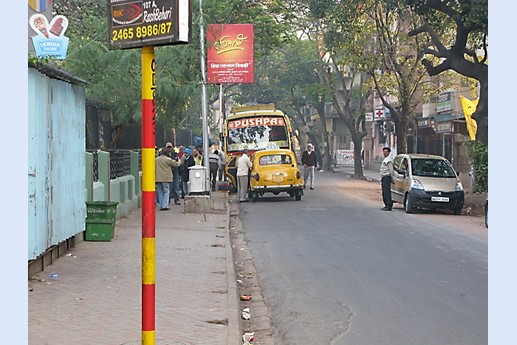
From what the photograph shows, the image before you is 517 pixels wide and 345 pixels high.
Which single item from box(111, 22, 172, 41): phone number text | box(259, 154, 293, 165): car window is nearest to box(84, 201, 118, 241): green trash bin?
box(111, 22, 172, 41): phone number text

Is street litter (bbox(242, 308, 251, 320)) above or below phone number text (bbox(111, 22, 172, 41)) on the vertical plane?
below

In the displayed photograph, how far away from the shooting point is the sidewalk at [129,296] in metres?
8.11

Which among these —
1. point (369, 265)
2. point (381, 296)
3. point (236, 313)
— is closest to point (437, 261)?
point (369, 265)

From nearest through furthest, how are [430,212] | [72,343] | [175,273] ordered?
[72,343] < [175,273] < [430,212]

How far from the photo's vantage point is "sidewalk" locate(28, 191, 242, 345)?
8.11 m

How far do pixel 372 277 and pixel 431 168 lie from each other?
42.2 ft

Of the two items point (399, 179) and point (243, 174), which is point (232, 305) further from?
point (243, 174)

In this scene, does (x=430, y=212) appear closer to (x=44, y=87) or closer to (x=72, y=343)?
(x=44, y=87)

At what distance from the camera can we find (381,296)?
35.0ft

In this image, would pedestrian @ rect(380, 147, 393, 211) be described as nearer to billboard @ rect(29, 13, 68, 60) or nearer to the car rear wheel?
the car rear wheel

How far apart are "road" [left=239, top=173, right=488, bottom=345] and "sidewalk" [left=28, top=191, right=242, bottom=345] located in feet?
2.26

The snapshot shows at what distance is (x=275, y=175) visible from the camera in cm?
2814

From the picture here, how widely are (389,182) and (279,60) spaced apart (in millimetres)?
46431

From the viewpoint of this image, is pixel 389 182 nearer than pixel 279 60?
Yes
